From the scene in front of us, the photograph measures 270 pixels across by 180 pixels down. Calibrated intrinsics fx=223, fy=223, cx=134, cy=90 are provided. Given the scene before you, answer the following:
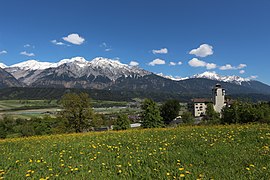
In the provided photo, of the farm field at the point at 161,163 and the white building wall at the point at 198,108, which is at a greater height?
the farm field at the point at 161,163

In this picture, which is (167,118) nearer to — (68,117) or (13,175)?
(68,117)

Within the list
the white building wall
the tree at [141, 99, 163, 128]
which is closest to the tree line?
the tree at [141, 99, 163, 128]

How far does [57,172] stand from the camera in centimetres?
764

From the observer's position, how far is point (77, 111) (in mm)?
42781

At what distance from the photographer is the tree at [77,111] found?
41.9 meters

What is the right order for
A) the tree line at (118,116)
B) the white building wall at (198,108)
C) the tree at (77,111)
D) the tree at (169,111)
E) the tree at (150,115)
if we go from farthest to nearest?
the white building wall at (198,108), the tree at (169,111), the tree at (150,115), the tree line at (118,116), the tree at (77,111)

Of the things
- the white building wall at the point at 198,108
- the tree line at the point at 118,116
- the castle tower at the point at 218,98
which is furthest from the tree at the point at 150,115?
the white building wall at the point at 198,108

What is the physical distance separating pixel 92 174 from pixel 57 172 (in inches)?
54.3

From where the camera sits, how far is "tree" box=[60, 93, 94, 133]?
4188 centimetres

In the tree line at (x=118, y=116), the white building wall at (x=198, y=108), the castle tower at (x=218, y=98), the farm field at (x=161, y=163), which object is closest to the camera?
the farm field at (x=161, y=163)

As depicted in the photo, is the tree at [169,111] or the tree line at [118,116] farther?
the tree at [169,111]

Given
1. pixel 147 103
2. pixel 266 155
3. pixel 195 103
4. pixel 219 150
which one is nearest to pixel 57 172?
pixel 219 150

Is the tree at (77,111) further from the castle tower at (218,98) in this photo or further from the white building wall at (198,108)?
the white building wall at (198,108)

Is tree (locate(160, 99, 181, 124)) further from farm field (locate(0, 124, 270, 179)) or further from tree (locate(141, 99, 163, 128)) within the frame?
farm field (locate(0, 124, 270, 179))
